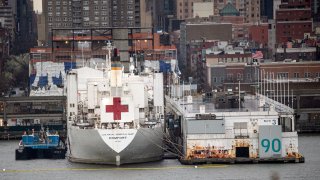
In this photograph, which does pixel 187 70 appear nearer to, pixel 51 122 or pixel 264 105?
Result: pixel 51 122

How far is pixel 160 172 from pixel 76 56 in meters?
44.4

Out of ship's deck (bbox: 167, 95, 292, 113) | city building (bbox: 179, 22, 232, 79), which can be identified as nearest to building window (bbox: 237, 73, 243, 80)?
city building (bbox: 179, 22, 232, 79)

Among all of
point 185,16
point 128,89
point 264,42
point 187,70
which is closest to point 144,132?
point 128,89

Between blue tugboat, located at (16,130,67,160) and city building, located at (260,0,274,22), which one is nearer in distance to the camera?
blue tugboat, located at (16,130,67,160)

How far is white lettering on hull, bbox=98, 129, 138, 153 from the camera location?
7231cm

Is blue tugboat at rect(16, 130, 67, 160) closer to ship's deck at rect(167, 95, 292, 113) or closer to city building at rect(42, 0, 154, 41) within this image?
ship's deck at rect(167, 95, 292, 113)

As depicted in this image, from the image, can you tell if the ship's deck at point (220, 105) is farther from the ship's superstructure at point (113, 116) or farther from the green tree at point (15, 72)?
the green tree at point (15, 72)

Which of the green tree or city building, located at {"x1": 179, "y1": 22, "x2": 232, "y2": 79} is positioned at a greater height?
city building, located at {"x1": 179, "y1": 22, "x2": 232, "y2": 79}

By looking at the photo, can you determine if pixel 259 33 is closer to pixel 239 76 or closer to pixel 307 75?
pixel 239 76

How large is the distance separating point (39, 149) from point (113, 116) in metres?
5.54

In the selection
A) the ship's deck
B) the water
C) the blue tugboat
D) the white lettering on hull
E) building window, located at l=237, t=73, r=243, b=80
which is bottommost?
the water

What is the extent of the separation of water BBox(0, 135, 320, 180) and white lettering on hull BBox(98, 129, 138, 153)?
78 centimetres

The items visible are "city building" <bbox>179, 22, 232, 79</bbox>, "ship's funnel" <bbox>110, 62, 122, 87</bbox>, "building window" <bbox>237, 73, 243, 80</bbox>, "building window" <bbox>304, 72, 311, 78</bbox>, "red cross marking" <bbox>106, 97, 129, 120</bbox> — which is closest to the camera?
"red cross marking" <bbox>106, 97, 129, 120</bbox>

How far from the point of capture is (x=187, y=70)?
470 feet
